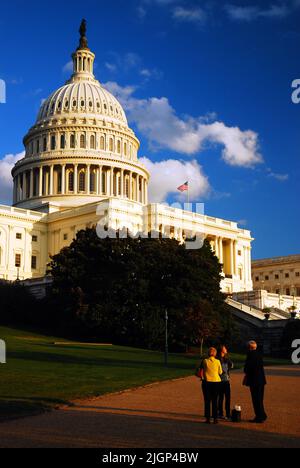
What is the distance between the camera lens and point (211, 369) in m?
19.6

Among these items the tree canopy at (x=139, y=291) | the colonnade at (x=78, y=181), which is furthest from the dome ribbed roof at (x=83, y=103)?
the tree canopy at (x=139, y=291)

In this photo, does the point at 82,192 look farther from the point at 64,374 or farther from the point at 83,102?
the point at 64,374

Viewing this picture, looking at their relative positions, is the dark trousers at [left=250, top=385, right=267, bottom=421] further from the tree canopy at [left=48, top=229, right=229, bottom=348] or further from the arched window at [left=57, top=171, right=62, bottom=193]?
the arched window at [left=57, top=171, right=62, bottom=193]

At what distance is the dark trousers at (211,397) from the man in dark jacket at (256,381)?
3.09 ft

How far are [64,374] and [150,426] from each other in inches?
522

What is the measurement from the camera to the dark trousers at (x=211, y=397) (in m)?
19.0

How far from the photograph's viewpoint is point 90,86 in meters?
151

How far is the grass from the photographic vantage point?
74.6 ft

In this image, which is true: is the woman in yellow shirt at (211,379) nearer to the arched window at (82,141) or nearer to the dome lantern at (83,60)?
the arched window at (82,141)

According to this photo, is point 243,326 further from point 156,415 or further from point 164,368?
point 156,415

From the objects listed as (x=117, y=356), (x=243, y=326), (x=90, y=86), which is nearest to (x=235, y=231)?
(x=90, y=86)

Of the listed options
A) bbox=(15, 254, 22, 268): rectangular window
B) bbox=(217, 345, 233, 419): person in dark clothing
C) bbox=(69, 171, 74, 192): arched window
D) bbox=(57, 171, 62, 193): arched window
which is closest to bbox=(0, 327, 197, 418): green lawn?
bbox=(217, 345, 233, 419): person in dark clothing

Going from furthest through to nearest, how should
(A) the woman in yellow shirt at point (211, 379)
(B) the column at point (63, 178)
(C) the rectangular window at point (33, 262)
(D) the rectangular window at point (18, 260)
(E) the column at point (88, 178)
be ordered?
(B) the column at point (63, 178)
(E) the column at point (88, 178)
(C) the rectangular window at point (33, 262)
(D) the rectangular window at point (18, 260)
(A) the woman in yellow shirt at point (211, 379)

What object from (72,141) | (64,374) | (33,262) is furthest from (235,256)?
(64,374)
